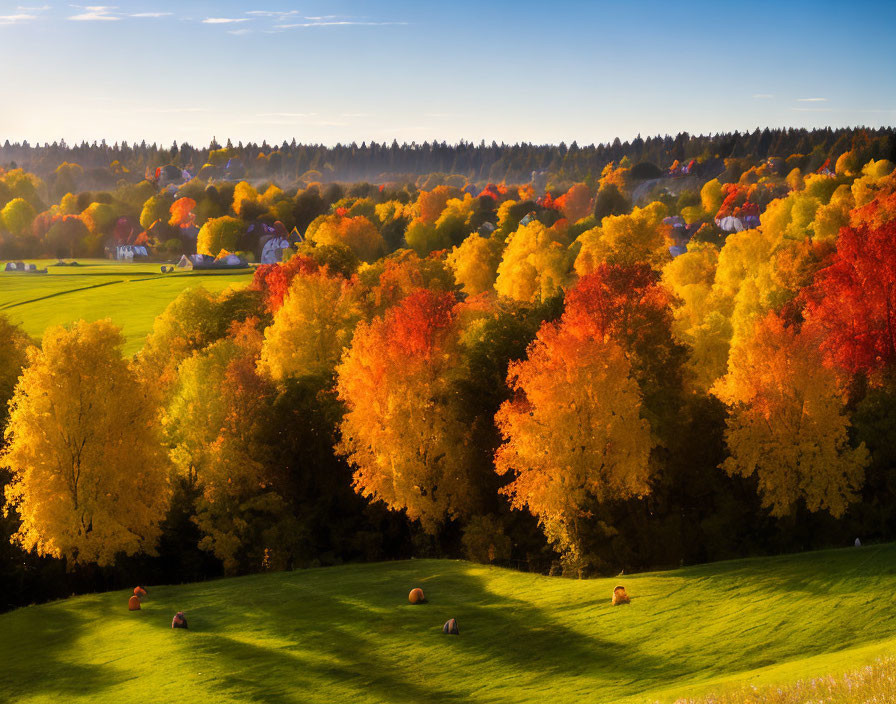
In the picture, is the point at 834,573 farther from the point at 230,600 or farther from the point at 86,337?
the point at 86,337

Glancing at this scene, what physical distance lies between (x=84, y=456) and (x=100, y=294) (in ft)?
307

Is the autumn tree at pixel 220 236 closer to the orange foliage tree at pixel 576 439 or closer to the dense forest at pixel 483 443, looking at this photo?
the dense forest at pixel 483 443

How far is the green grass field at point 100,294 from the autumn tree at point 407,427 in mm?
55964

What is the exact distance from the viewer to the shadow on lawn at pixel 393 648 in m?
33.0

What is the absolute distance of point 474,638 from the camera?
38.0 metres

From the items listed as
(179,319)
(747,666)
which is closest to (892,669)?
(747,666)

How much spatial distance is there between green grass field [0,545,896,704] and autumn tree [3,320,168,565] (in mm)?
4584

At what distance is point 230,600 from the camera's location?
45875 millimetres

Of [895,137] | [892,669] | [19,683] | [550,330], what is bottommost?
[19,683]

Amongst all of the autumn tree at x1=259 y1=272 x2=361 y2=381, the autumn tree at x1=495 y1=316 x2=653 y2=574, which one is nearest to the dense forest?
the autumn tree at x1=495 y1=316 x2=653 y2=574

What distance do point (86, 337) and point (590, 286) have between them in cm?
3071

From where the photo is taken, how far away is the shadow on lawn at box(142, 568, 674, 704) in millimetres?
33000

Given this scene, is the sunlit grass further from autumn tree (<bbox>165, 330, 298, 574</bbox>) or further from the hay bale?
autumn tree (<bbox>165, 330, 298, 574</bbox>)

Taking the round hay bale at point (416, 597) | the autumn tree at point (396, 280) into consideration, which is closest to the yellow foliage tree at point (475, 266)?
the autumn tree at point (396, 280)
